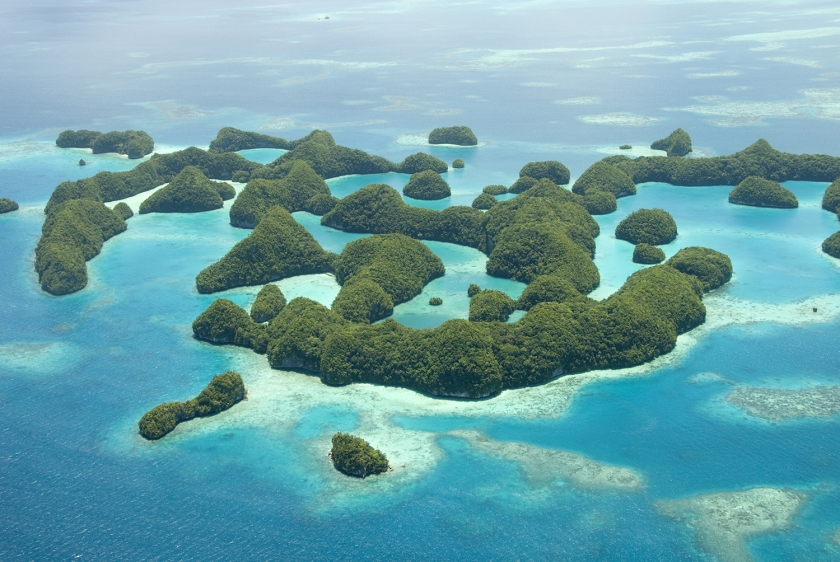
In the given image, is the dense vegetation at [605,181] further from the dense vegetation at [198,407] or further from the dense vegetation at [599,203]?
the dense vegetation at [198,407]

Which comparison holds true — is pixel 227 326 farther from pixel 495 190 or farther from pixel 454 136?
pixel 454 136

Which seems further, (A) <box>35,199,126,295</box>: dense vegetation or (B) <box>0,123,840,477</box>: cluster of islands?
(A) <box>35,199,126,295</box>: dense vegetation

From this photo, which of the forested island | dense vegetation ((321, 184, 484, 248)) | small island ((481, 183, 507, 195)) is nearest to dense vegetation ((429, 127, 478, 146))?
the forested island

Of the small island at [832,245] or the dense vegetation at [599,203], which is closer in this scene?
the small island at [832,245]

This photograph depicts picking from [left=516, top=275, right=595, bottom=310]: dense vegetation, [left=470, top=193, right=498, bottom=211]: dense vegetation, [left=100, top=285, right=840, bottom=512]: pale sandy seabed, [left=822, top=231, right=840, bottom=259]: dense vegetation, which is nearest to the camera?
[left=100, top=285, right=840, bottom=512]: pale sandy seabed

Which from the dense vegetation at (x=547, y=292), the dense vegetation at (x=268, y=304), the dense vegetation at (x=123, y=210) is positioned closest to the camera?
the dense vegetation at (x=547, y=292)

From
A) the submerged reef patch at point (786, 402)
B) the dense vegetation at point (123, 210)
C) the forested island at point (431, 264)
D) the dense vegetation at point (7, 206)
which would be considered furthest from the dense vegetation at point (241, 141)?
the submerged reef patch at point (786, 402)

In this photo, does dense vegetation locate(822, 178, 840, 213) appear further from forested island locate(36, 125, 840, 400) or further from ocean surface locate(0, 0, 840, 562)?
ocean surface locate(0, 0, 840, 562)

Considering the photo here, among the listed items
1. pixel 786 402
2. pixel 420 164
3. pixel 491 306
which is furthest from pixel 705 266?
pixel 420 164
